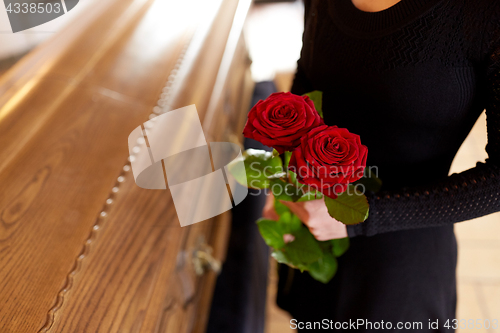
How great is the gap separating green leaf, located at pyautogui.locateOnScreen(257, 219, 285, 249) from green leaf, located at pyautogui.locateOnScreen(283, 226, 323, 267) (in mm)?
20

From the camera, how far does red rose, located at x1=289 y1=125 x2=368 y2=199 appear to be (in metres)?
0.39

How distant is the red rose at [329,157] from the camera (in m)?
0.39

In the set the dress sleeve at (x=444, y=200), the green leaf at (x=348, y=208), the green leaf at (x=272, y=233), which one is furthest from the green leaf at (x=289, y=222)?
the green leaf at (x=348, y=208)

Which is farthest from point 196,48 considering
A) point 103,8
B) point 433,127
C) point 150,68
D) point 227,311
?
point 227,311

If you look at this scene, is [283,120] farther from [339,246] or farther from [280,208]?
[339,246]

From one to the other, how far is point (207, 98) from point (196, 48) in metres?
0.18

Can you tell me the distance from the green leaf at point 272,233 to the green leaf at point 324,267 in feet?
0.29

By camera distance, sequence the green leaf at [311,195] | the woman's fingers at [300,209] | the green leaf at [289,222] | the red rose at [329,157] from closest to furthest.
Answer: the red rose at [329,157] < the green leaf at [311,195] < the woman's fingers at [300,209] < the green leaf at [289,222]

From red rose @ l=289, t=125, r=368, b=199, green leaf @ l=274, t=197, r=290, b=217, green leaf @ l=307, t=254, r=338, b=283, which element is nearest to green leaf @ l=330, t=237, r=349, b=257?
green leaf @ l=307, t=254, r=338, b=283

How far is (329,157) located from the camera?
38 cm

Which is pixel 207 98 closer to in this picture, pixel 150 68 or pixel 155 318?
pixel 150 68

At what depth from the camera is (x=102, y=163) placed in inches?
23.7

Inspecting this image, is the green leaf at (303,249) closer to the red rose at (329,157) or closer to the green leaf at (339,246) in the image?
the green leaf at (339,246)

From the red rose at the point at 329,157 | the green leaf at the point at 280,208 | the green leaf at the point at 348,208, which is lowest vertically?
the green leaf at the point at 280,208
